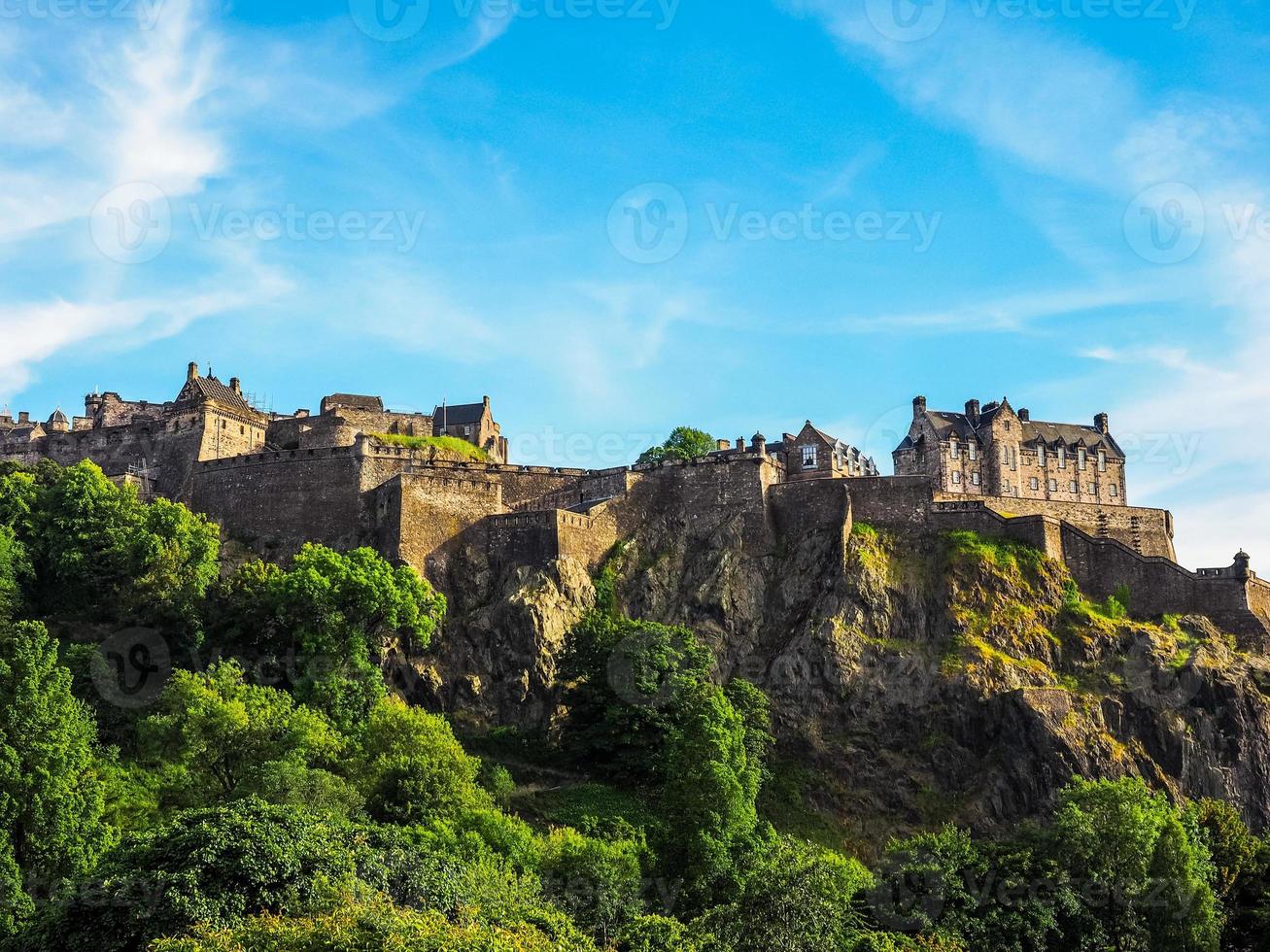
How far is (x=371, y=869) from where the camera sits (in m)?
49.3

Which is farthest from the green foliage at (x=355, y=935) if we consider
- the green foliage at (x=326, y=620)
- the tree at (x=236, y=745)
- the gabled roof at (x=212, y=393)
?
the gabled roof at (x=212, y=393)

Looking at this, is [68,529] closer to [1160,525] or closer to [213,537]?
[213,537]

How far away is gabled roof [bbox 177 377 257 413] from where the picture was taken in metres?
96.4

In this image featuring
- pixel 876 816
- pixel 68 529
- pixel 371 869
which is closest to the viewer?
pixel 371 869

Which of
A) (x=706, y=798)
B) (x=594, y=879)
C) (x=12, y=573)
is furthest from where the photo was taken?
(x=12, y=573)

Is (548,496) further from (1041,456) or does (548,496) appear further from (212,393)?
(1041,456)

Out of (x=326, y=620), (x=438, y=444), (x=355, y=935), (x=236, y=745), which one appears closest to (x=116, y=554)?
(x=326, y=620)

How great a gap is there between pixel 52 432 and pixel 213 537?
23568 mm

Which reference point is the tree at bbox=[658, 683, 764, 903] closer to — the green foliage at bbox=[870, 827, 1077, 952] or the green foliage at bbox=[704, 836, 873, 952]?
the green foliage at bbox=[704, 836, 873, 952]

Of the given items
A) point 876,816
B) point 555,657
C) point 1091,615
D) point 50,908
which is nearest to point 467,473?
point 555,657

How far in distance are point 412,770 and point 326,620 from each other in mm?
13049

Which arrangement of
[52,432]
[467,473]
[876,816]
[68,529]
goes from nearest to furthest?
[876,816] → [68,529] → [467,473] → [52,432]

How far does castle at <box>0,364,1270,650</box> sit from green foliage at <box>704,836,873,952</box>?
97.1 ft

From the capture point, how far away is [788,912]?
5247 cm
